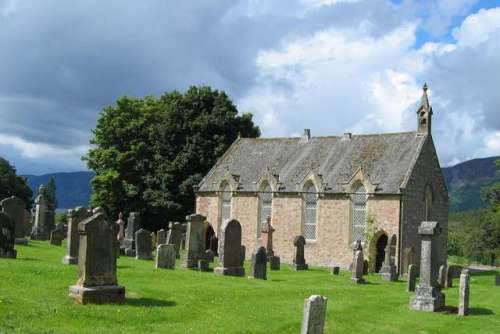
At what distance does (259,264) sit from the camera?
25359 mm

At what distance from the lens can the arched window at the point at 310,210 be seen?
4397cm

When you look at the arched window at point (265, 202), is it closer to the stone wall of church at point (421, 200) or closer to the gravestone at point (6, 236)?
the stone wall of church at point (421, 200)

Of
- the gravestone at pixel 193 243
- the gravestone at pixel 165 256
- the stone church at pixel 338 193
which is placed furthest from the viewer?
the stone church at pixel 338 193

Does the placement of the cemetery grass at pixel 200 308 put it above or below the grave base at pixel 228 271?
below

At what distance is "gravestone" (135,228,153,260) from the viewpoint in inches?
1190

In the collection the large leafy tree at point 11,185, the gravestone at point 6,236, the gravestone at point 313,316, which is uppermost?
the large leafy tree at point 11,185

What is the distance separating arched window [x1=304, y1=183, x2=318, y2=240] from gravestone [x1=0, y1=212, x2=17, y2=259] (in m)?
25.2

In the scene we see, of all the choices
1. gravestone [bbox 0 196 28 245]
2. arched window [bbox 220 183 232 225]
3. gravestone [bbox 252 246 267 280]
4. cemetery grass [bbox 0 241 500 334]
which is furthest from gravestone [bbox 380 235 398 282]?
gravestone [bbox 0 196 28 245]

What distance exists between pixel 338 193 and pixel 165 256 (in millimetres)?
20201

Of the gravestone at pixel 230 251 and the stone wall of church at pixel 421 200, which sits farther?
the stone wall of church at pixel 421 200

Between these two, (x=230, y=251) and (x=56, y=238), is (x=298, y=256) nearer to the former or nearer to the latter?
(x=230, y=251)

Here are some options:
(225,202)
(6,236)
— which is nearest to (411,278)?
(6,236)

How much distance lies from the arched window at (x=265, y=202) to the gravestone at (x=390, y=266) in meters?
11.9

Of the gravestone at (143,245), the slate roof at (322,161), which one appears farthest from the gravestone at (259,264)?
the slate roof at (322,161)
